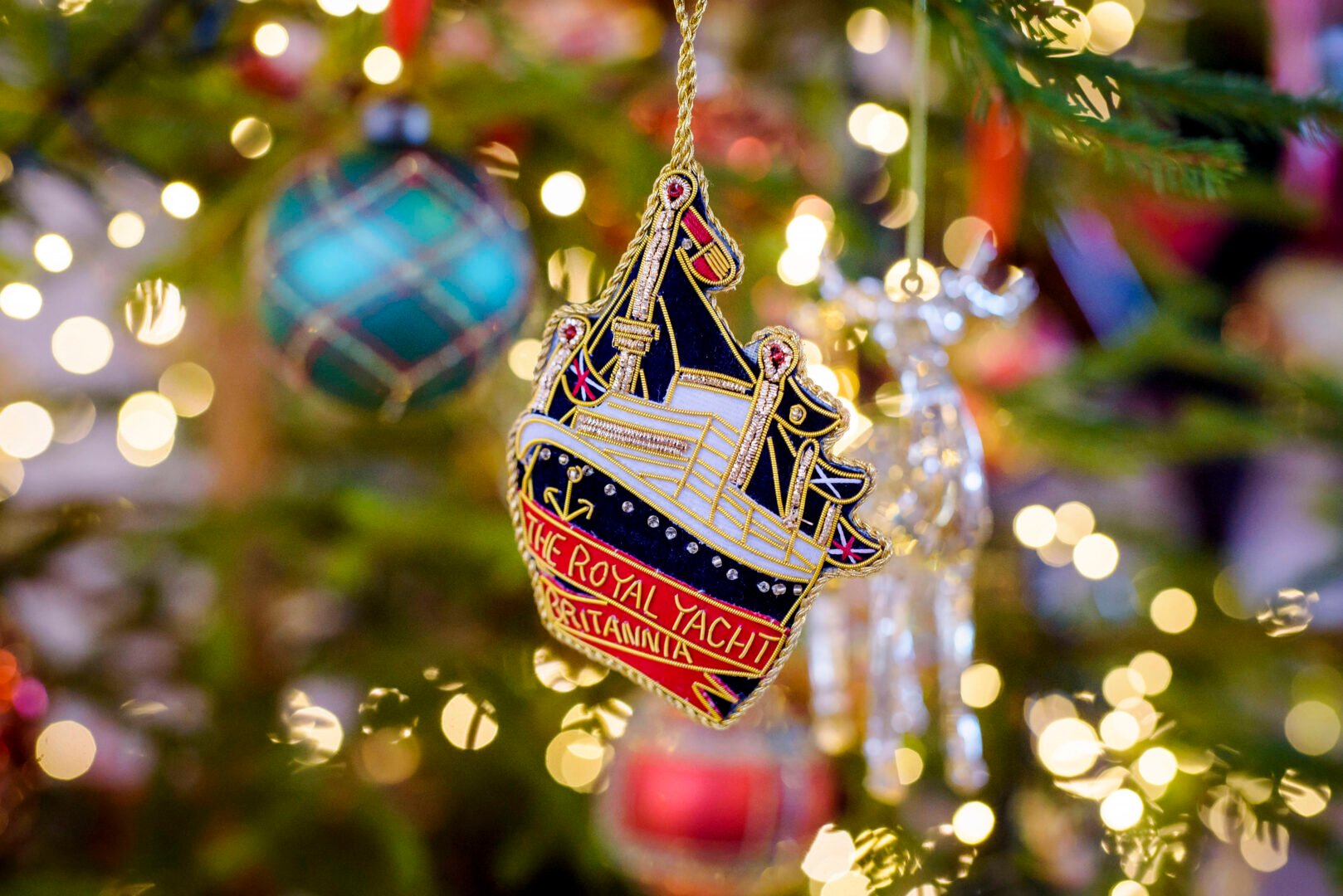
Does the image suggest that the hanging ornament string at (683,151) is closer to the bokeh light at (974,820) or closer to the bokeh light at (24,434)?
the bokeh light at (974,820)

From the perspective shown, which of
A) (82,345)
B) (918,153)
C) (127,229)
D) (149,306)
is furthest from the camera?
(82,345)

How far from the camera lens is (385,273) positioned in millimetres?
846

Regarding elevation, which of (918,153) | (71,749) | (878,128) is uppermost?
(918,153)

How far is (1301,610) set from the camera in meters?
1.23

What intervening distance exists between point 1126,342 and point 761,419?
91cm

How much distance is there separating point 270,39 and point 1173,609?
59.8 inches

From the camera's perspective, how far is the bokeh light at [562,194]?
1269 mm

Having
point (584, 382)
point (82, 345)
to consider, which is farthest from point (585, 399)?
point (82, 345)

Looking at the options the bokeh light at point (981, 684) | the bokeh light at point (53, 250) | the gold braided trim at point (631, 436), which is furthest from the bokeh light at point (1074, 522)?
the bokeh light at point (53, 250)

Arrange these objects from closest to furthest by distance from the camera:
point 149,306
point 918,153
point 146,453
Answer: point 918,153
point 149,306
point 146,453

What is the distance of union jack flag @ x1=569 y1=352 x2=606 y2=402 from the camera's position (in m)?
0.56

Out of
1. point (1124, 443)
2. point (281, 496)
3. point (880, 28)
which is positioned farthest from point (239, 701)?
point (880, 28)

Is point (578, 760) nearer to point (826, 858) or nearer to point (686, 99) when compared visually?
point (826, 858)

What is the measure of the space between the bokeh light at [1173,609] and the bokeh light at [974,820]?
1.43 ft
